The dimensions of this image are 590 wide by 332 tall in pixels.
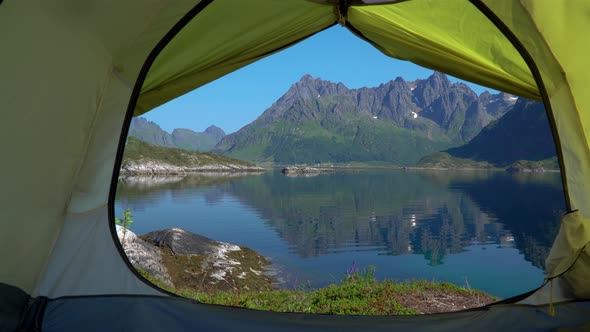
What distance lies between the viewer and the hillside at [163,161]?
96.9m

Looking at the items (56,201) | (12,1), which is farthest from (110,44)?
(56,201)

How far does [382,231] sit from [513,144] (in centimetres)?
15830

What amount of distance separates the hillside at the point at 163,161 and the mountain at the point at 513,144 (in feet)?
356

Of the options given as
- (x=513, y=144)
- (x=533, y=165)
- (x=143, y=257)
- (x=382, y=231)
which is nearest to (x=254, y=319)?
(x=143, y=257)

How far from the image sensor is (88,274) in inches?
124

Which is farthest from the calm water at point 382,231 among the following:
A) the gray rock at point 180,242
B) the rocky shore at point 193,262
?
the gray rock at point 180,242

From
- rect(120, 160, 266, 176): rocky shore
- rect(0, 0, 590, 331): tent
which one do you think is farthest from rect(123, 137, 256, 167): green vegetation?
rect(0, 0, 590, 331): tent

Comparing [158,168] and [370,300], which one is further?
[158,168]

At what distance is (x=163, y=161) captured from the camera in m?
104

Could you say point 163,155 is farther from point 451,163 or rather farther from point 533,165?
point 451,163

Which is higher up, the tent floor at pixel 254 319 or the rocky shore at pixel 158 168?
the rocky shore at pixel 158 168

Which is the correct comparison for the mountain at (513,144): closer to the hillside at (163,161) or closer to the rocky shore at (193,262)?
the hillside at (163,161)

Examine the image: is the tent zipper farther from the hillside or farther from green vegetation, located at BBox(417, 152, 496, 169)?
green vegetation, located at BBox(417, 152, 496, 169)

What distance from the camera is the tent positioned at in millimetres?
2674
